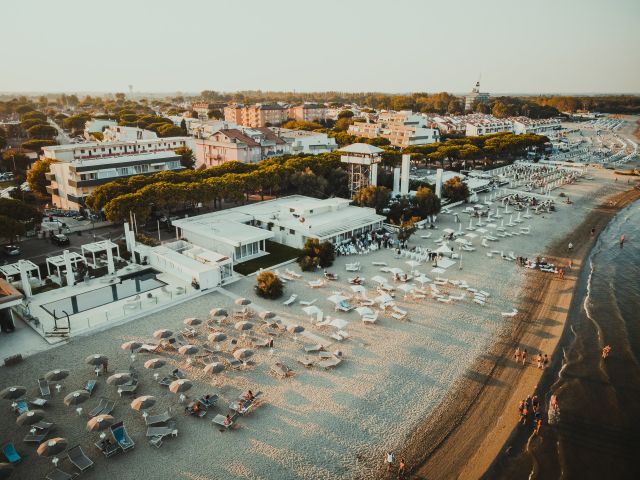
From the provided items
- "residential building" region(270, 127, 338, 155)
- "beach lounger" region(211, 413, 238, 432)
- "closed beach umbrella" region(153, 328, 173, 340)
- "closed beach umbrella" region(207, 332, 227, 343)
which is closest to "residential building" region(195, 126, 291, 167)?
"residential building" region(270, 127, 338, 155)

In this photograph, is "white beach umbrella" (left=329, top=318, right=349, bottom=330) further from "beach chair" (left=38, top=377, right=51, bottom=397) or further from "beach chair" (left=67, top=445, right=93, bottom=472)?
"beach chair" (left=38, top=377, right=51, bottom=397)

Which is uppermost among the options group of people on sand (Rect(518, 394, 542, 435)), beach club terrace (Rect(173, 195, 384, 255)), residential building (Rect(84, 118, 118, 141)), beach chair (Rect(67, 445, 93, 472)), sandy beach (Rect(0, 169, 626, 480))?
residential building (Rect(84, 118, 118, 141))

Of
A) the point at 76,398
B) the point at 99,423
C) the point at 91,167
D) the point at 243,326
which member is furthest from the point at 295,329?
the point at 91,167

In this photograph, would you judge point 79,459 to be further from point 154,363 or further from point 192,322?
point 192,322

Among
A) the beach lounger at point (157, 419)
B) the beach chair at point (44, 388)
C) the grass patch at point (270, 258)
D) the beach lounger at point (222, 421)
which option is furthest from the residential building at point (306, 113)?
the beach lounger at point (157, 419)

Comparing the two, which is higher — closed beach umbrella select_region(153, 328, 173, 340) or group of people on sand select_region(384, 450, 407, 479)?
closed beach umbrella select_region(153, 328, 173, 340)

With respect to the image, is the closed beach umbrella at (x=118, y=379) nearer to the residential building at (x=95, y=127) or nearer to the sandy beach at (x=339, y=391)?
the sandy beach at (x=339, y=391)
